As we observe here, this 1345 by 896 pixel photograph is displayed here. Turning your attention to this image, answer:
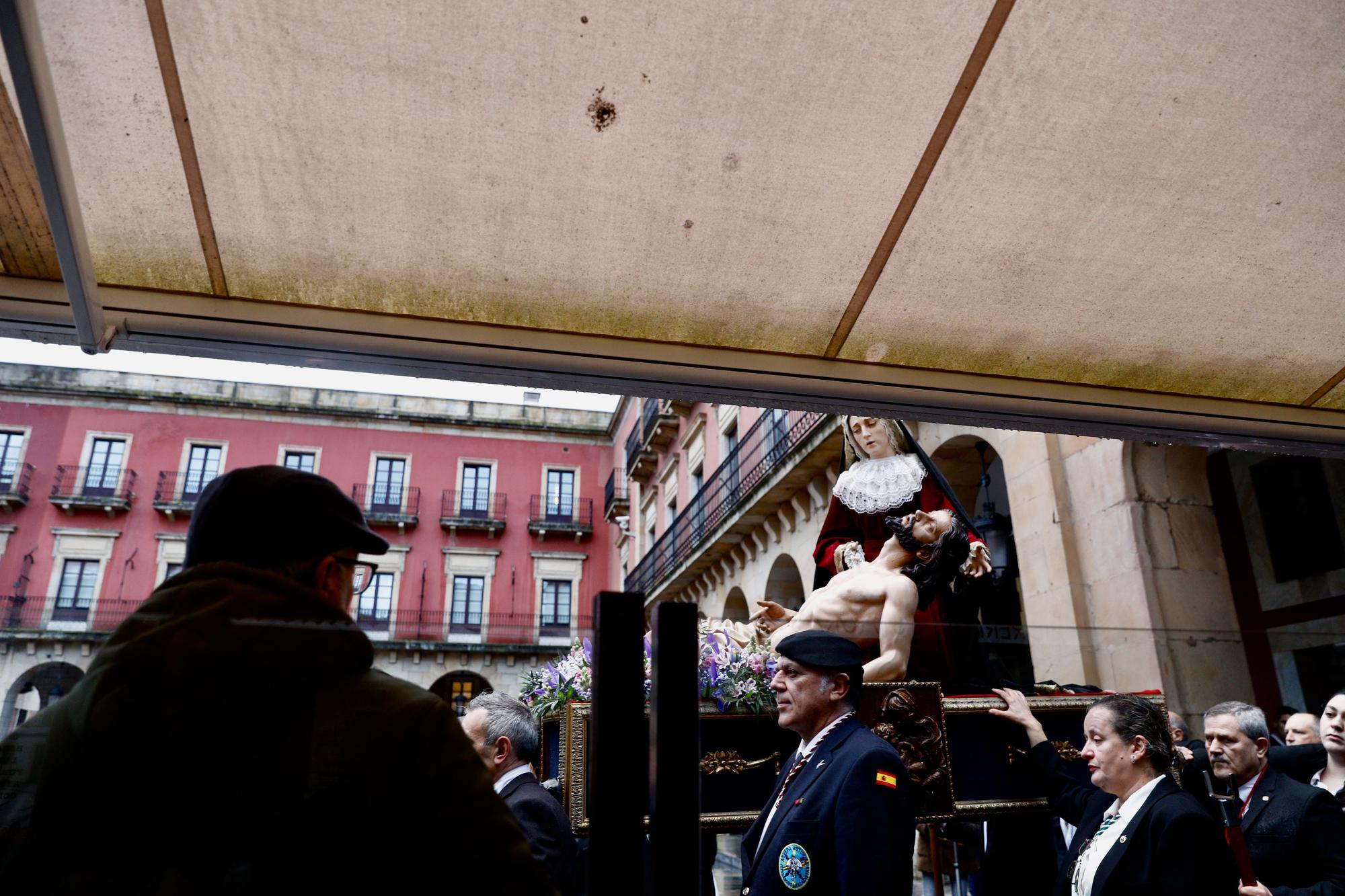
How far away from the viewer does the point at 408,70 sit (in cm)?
176

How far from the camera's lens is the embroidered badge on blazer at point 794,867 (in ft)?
7.11

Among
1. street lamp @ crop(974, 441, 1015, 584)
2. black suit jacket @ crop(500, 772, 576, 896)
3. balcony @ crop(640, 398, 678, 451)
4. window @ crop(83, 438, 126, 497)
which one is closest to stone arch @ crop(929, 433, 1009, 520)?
street lamp @ crop(974, 441, 1015, 584)

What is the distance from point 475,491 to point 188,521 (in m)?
1.56

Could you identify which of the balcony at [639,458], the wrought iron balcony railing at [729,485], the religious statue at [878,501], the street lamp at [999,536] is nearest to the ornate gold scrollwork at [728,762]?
the religious statue at [878,501]

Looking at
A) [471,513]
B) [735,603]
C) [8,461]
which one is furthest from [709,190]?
[735,603]

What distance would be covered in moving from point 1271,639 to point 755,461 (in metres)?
13.0

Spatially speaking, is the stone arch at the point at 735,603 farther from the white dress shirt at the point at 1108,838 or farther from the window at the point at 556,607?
the window at the point at 556,607

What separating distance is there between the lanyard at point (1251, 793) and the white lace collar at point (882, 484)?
155 cm

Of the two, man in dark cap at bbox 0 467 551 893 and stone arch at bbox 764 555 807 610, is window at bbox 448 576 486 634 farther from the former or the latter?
stone arch at bbox 764 555 807 610

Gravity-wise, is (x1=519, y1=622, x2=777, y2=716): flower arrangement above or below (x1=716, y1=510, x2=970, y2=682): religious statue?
below

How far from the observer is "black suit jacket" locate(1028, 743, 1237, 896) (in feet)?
8.12

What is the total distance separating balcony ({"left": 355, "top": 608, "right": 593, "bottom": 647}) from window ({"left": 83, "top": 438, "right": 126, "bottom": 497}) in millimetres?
904

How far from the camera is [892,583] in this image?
3234mm

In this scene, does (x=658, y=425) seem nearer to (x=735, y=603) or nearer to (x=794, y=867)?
(x=735, y=603)
